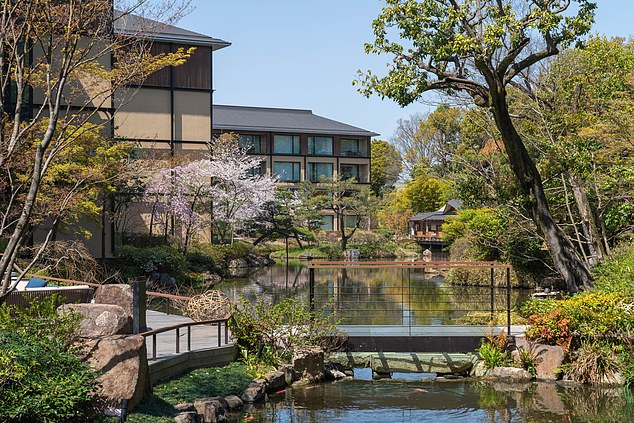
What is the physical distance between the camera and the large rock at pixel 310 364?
1227 cm

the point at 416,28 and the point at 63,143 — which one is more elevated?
the point at 416,28

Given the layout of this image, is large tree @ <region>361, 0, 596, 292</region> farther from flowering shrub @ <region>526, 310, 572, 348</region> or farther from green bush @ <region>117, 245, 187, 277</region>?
green bush @ <region>117, 245, 187, 277</region>

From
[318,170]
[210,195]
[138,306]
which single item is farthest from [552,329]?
[318,170]

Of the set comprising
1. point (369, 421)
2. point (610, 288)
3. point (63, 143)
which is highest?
point (63, 143)

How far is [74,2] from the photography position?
7785mm

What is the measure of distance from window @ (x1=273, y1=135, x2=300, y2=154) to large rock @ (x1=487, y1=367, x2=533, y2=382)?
4445 centimetres

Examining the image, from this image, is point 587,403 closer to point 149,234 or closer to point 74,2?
point 74,2

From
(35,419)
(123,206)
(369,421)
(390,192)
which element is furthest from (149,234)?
(390,192)

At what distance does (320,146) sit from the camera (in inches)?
2285

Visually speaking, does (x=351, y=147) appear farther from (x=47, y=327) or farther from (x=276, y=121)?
(x=47, y=327)

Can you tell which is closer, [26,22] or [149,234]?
[26,22]

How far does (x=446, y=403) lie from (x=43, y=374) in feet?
20.1

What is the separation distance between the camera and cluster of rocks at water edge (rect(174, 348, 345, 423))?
941cm

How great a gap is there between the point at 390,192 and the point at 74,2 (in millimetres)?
53495
